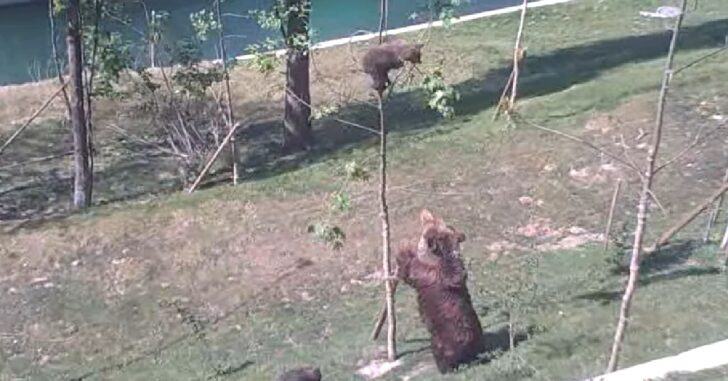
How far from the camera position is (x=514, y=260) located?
12.2 m

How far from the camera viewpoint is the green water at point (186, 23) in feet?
83.4

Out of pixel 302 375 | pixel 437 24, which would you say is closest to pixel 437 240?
pixel 302 375

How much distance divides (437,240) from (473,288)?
2501 millimetres

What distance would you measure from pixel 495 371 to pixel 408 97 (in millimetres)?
11364

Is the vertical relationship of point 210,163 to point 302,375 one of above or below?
below

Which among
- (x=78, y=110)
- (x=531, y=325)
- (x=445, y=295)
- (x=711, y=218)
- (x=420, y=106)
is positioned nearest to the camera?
(x=445, y=295)

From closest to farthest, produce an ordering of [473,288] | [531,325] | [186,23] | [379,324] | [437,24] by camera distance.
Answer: [531,325] < [379,324] < [473,288] < [437,24] < [186,23]

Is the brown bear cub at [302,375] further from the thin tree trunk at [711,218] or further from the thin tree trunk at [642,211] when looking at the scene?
the thin tree trunk at [711,218]

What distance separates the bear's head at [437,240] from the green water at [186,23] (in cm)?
1553

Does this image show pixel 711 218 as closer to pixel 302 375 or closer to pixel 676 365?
pixel 676 365

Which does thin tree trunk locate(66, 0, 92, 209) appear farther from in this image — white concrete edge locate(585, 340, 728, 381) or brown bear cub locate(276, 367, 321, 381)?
white concrete edge locate(585, 340, 728, 381)

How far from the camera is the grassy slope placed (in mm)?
9383

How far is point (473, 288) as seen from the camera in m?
11.6

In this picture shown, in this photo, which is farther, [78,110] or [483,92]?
[483,92]
